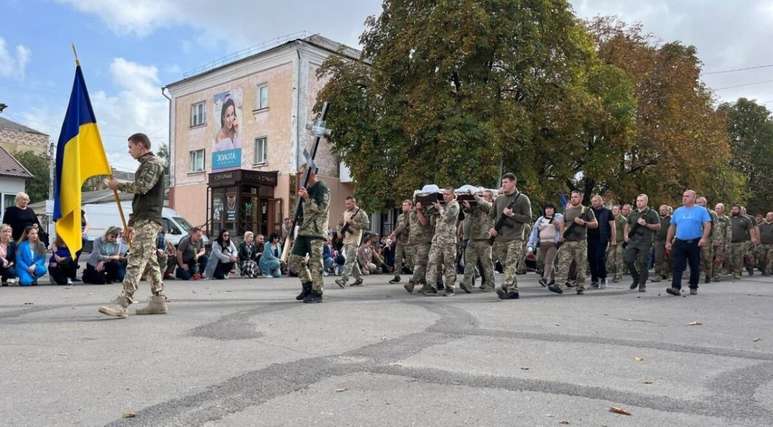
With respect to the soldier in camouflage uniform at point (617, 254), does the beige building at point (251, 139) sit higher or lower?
higher

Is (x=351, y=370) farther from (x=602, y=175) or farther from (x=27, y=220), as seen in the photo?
(x=602, y=175)

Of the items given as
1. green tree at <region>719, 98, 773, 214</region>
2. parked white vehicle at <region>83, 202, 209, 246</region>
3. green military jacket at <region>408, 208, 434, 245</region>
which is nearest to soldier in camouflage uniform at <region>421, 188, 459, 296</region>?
green military jacket at <region>408, 208, 434, 245</region>

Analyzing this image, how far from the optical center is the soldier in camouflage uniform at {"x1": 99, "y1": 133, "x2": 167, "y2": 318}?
299 inches

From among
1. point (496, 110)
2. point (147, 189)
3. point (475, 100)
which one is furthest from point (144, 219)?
point (496, 110)

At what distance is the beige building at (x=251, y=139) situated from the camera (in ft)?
104

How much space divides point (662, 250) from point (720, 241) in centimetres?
190

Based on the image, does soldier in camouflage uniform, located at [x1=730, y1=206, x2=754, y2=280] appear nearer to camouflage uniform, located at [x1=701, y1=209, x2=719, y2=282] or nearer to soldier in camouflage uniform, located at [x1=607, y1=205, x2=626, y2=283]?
camouflage uniform, located at [x1=701, y1=209, x2=719, y2=282]

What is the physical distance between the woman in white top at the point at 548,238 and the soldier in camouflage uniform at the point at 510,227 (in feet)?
9.78

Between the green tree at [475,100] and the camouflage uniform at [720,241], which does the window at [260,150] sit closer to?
the green tree at [475,100]

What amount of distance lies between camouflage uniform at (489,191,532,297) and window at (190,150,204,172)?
96.9ft

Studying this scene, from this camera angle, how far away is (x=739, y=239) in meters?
17.7

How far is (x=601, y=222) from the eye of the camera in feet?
43.9

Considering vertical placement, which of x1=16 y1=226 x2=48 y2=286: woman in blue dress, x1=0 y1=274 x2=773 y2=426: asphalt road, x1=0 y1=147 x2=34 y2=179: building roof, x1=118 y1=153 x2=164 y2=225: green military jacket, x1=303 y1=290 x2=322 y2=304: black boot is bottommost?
x1=0 y1=274 x2=773 y2=426: asphalt road

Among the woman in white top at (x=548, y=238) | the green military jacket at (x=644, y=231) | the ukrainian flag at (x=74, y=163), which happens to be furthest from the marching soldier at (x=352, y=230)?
the ukrainian flag at (x=74, y=163)
